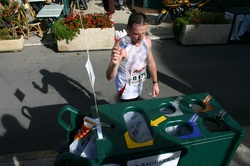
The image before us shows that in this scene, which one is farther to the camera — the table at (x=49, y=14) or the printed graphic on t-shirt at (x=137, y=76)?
the table at (x=49, y=14)

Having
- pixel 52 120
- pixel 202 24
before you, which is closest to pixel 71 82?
pixel 52 120

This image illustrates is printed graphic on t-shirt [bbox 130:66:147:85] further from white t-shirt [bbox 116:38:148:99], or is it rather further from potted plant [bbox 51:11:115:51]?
potted plant [bbox 51:11:115:51]

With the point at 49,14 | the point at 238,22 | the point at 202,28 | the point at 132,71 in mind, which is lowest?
the point at 202,28

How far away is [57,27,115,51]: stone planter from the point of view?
20.3 ft

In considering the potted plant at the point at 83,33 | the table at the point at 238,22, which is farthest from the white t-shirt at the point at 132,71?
the table at the point at 238,22

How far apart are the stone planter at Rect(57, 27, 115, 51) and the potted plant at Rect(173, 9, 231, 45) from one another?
7.79ft

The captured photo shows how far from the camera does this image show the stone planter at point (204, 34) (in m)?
6.75

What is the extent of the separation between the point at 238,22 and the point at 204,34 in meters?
1.29

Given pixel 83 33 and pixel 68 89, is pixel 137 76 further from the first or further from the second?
pixel 83 33

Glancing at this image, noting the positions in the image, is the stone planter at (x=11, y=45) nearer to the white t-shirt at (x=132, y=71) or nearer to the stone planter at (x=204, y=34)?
the white t-shirt at (x=132, y=71)

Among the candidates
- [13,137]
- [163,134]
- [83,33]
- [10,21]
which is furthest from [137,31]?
[10,21]

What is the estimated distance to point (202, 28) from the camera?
22.2 ft

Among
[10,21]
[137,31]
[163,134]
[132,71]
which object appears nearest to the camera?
[163,134]

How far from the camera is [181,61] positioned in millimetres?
5922
